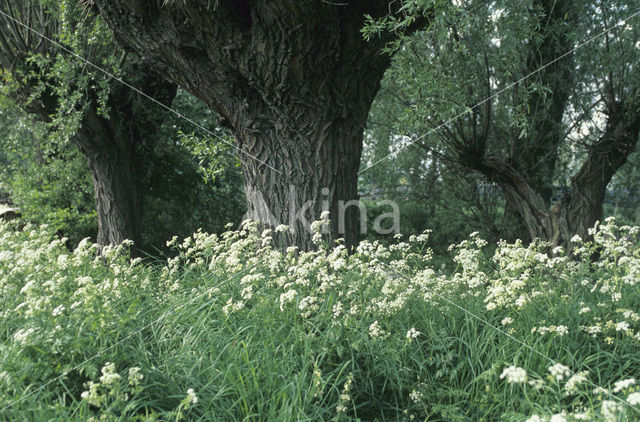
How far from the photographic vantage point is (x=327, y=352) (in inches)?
115

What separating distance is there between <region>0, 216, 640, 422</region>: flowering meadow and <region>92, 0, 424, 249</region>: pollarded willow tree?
1318mm

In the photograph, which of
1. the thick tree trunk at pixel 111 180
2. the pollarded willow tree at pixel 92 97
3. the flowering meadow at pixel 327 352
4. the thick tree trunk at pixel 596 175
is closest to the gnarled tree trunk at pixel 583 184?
the thick tree trunk at pixel 596 175

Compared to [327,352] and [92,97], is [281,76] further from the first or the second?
[92,97]

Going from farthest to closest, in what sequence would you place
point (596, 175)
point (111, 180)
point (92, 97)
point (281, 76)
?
point (111, 180) < point (92, 97) < point (596, 175) < point (281, 76)

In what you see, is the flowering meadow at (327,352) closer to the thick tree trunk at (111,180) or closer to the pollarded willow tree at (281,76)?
the pollarded willow tree at (281,76)

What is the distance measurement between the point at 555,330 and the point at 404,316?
984 mm

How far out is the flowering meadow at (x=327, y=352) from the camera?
259cm

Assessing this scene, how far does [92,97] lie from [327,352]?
7.19m

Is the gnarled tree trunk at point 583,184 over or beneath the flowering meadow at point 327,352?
over

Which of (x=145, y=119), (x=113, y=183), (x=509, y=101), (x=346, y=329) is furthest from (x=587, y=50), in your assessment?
(x=113, y=183)

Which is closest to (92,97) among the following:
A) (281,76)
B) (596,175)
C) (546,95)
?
(281,76)

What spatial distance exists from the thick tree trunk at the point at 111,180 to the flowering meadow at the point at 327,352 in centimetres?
488

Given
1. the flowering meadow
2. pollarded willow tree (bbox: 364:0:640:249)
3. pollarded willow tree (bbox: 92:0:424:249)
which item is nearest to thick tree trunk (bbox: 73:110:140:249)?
pollarded willow tree (bbox: 92:0:424:249)

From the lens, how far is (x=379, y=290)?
12.9 feet
